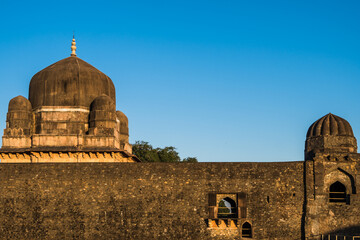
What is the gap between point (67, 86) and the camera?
3356 centimetres

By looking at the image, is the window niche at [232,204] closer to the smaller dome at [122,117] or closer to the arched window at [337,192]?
the arched window at [337,192]

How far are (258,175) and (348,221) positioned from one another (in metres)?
4.60

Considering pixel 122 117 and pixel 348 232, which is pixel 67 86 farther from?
pixel 348 232

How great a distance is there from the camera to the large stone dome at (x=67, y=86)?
33438 mm

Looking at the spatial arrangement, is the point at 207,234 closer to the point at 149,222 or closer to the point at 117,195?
the point at 149,222

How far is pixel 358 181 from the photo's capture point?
2769 centimetres

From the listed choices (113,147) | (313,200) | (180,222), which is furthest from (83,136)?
(313,200)

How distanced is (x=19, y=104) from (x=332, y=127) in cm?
1731

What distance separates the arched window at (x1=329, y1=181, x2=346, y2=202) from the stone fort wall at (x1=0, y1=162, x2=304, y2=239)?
1671 mm

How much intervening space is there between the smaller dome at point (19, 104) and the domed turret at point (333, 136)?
1581cm

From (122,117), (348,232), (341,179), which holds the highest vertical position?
(122,117)

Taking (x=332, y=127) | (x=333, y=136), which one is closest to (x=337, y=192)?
(x=333, y=136)

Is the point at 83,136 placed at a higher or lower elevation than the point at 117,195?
higher

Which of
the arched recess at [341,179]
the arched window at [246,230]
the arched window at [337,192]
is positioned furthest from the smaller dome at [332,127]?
the arched window at [246,230]
